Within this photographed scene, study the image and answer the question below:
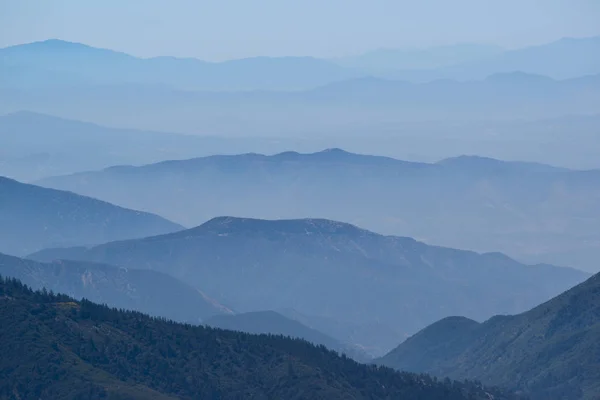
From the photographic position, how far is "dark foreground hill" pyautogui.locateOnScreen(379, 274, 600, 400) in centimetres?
16338

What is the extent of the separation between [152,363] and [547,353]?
60.9 metres

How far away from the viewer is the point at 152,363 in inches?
5138

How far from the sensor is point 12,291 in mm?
137875

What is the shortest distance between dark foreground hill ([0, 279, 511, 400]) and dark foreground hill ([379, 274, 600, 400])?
20.5m

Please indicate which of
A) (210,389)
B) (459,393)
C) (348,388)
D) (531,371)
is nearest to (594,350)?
(531,371)

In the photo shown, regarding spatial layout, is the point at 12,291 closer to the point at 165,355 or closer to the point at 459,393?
the point at 165,355

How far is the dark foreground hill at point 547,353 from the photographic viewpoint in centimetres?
16338

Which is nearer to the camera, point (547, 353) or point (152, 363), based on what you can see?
point (152, 363)

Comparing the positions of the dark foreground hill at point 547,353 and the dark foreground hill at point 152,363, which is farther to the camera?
the dark foreground hill at point 547,353

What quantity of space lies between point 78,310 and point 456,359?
248 ft

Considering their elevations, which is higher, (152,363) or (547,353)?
(547,353)

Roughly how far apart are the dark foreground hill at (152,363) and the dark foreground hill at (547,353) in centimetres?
2049

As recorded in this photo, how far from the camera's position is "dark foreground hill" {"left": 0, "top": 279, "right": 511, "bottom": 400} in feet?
394

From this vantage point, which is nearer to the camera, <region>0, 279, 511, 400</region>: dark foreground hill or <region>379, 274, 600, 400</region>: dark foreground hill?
<region>0, 279, 511, 400</region>: dark foreground hill
